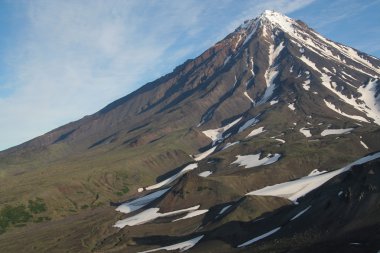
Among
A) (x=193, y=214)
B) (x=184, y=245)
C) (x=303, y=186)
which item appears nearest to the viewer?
(x=184, y=245)

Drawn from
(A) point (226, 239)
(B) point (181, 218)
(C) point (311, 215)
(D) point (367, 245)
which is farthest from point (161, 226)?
(D) point (367, 245)

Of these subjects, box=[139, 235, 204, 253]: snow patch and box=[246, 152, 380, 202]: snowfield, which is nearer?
box=[139, 235, 204, 253]: snow patch

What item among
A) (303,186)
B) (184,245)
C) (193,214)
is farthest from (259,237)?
(303,186)

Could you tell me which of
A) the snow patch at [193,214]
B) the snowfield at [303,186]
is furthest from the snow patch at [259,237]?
the snow patch at [193,214]

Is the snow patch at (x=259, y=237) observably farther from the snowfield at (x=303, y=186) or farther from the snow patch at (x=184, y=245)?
the snowfield at (x=303, y=186)

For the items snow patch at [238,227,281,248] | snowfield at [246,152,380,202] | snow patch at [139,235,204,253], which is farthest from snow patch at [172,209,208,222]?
snow patch at [238,227,281,248]

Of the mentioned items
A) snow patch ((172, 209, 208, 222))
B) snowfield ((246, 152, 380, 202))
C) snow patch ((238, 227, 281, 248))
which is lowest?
snow patch ((238, 227, 281, 248))

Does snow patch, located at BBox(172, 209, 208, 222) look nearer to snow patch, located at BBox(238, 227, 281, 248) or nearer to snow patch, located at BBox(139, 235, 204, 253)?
snow patch, located at BBox(139, 235, 204, 253)

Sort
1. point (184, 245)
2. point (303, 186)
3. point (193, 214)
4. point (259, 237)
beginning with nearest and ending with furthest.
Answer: point (259, 237), point (184, 245), point (193, 214), point (303, 186)

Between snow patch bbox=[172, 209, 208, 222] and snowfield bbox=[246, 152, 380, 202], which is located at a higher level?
snow patch bbox=[172, 209, 208, 222]

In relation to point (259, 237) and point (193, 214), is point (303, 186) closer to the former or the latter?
point (193, 214)

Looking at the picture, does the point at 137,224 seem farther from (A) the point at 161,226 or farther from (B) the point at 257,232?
(B) the point at 257,232
